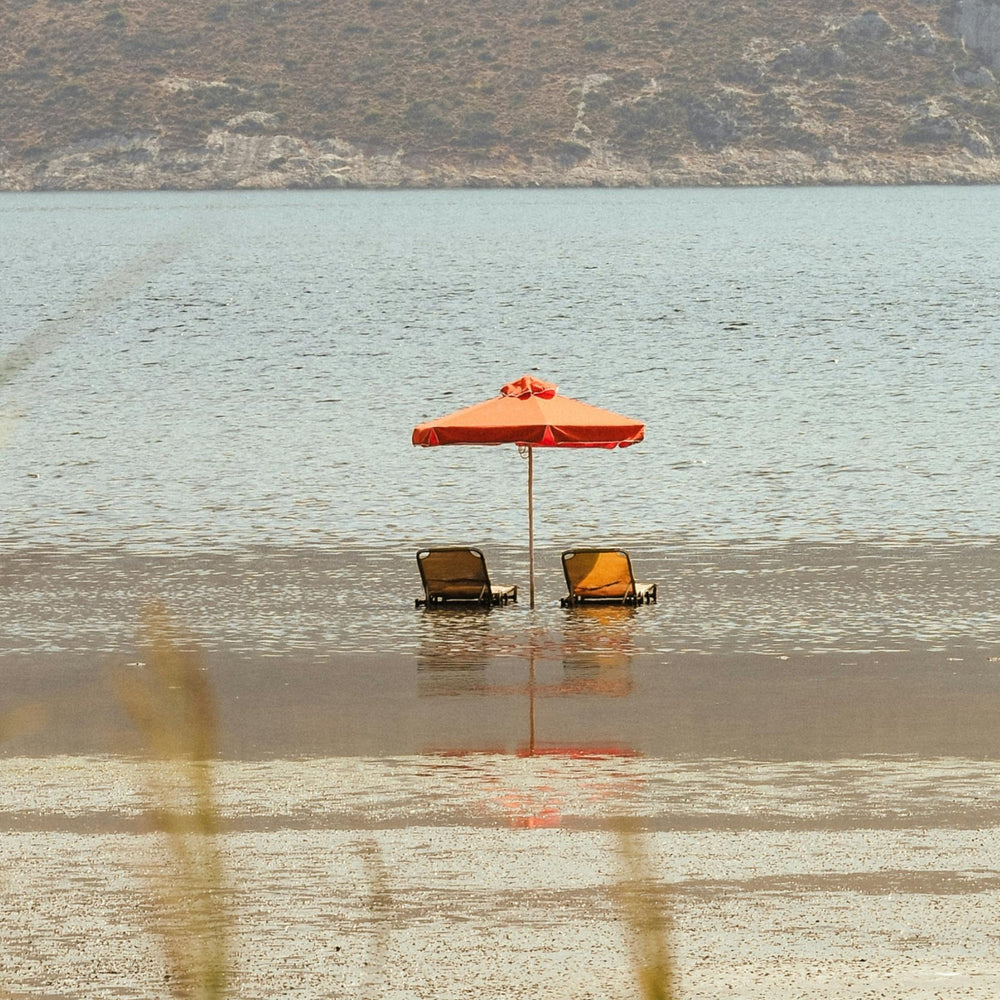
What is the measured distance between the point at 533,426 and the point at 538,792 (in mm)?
5821

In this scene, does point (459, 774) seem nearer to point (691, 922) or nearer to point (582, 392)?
point (691, 922)

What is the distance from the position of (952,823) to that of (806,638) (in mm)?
5741

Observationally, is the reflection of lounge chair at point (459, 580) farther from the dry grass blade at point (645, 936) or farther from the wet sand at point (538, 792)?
the dry grass blade at point (645, 936)

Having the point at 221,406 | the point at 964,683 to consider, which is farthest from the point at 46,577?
the point at 221,406

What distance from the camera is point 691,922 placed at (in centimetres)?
814

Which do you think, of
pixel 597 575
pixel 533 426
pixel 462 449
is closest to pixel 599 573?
pixel 597 575

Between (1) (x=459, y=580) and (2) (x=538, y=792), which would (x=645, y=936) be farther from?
(1) (x=459, y=580)

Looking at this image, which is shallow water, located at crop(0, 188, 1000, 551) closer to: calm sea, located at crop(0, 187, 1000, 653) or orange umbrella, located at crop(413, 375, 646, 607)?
calm sea, located at crop(0, 187, 1000, 653)

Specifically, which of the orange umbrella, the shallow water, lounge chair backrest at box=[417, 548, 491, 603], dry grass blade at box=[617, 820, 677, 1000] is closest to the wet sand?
lounge chair backrest at box=[417, 548, 491, 603]

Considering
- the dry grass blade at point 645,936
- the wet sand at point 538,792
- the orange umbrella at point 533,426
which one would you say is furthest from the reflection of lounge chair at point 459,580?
the dry grass blade at point 645,936

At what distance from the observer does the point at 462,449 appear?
31.6 meters

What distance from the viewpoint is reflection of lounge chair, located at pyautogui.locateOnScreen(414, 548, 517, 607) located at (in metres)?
17.1

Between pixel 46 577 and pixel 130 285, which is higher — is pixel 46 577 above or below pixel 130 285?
below

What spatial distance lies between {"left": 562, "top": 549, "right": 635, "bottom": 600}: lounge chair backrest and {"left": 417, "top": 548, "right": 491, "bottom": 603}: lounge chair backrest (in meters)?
0.71
